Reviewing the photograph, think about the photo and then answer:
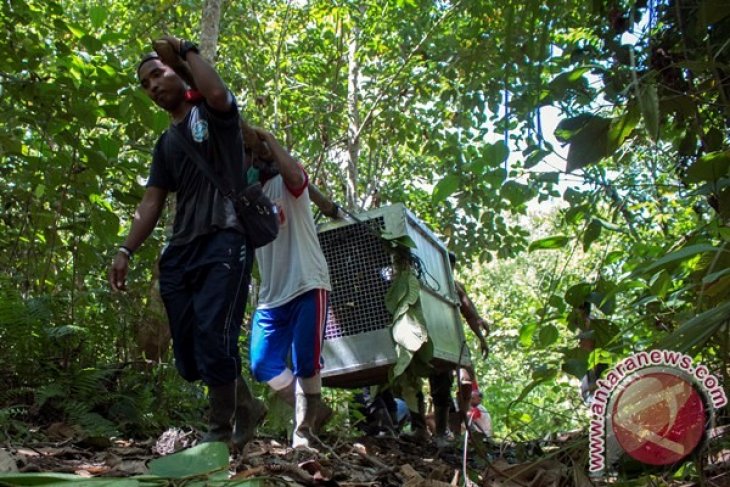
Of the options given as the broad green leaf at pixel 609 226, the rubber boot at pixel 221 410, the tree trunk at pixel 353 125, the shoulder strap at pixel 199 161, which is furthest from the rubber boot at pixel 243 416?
the tree trunk at pixel 353 125

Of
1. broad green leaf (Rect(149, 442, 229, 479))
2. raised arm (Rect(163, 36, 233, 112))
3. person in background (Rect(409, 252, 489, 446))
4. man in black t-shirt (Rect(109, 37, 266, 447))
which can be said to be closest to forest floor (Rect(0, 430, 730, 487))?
broad green leaf (Rect(149, 442, 229, 479))

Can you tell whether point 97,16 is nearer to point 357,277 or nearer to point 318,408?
point 357,277

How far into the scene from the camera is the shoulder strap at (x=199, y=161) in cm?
347

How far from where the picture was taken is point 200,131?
3506mm

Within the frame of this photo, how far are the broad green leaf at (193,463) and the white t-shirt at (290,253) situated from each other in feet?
6.99

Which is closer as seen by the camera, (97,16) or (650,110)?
(650,110)

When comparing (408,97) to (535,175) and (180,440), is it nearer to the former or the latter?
(180,440)

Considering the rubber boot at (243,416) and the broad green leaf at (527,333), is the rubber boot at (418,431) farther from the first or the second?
the broad green leaf at (527,333)

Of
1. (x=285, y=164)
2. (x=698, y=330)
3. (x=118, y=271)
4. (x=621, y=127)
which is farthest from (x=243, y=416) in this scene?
(x=698, y=330)

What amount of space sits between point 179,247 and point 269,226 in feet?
1.43

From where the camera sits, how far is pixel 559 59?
3.20m

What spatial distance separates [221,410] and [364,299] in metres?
1.83

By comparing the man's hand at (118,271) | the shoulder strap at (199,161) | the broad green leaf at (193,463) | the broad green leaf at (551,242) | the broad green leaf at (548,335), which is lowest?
the broad green leaf at (193,463)

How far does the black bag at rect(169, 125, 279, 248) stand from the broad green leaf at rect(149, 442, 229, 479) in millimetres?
1591
